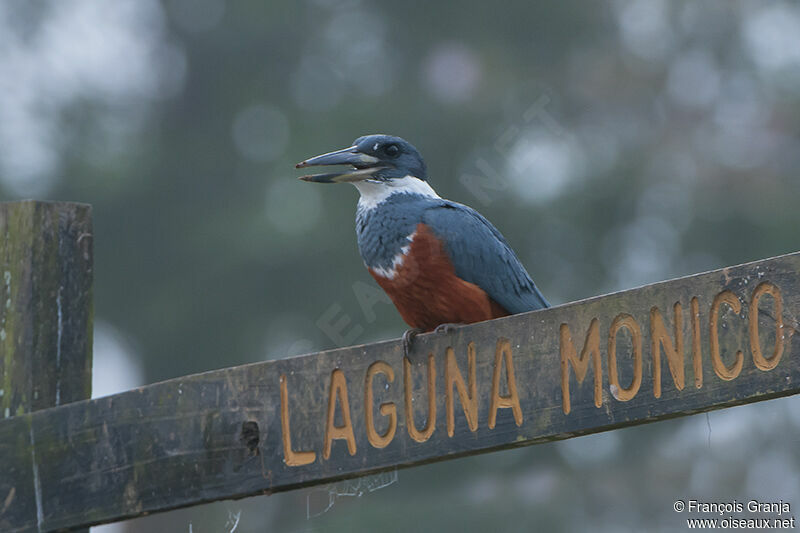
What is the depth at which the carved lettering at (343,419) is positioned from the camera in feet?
6.65

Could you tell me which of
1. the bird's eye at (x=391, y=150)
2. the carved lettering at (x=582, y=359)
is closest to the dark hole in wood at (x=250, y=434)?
the carved lettering at (x=582, y=359)

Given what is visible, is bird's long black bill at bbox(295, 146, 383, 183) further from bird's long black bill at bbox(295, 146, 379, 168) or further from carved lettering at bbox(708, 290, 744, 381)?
carved lettering at bbox(708, 290, 744, 381)

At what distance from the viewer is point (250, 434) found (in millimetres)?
2129

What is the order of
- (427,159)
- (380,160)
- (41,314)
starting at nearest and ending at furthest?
(41,314) < (380,160) < (427,159)

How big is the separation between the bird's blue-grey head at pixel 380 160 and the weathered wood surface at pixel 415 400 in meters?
0.85

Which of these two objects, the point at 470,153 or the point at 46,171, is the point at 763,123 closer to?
the point at 470,153

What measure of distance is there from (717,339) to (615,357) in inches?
6.6

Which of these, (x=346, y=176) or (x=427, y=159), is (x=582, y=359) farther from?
(x=427, y=159)

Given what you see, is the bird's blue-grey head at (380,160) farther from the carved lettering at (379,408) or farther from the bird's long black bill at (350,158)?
the carved lettering at (379,408)

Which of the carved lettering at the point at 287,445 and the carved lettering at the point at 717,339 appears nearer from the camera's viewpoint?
the carved lettering at the point at 717,339

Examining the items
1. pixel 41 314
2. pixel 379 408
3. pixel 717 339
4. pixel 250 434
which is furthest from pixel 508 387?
pixel 41 314

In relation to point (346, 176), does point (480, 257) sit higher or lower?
lower

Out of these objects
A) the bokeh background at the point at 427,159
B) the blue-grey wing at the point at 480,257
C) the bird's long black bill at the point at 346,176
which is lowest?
the blue-grey wing at the point at 480,257

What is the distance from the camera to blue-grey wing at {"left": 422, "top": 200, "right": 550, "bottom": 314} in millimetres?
2783
